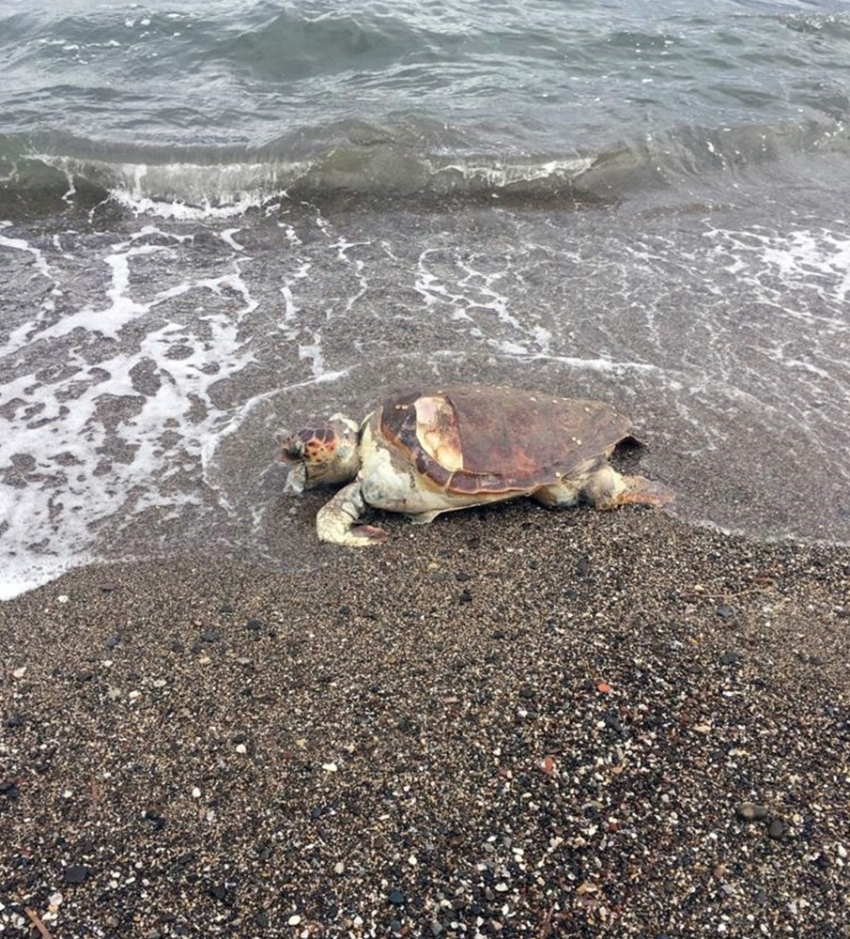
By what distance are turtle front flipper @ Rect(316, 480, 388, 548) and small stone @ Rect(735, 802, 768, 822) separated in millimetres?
2432

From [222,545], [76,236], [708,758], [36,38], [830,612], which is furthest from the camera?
[36,38]

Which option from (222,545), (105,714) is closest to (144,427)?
(222,545)

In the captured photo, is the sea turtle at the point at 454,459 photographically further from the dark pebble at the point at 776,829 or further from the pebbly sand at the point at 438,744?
the dark pebble at the point at 776,829

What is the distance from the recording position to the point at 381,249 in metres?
8.52

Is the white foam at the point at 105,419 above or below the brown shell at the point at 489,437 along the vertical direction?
below

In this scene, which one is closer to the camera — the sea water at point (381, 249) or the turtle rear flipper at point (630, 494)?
the turtle rear flipper at point (630, 494)

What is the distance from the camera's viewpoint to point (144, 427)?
5.63 m

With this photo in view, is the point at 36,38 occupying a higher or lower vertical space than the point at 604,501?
higher

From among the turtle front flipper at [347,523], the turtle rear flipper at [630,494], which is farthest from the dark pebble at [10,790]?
the turtle rear flipper at [630,494]

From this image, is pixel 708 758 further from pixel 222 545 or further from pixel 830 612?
pixel 222 545

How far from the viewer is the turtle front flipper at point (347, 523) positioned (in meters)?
4.55

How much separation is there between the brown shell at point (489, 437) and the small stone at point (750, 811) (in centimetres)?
221

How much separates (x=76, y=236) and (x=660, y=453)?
7200 millimetres

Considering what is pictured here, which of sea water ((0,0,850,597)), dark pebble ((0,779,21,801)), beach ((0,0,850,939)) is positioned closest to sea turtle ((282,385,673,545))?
beach ((0,0,850,939))
